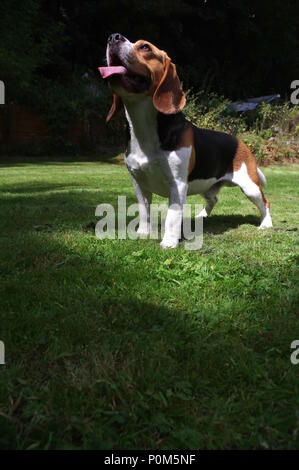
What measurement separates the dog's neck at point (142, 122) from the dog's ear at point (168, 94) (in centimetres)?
12

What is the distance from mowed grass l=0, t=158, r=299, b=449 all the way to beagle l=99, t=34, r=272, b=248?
0.55 meters

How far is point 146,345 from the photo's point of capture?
6.39 ft

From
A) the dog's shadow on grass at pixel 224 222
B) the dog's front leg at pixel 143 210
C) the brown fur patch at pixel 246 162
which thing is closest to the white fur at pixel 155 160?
the dog's front leg at pixel 143 210

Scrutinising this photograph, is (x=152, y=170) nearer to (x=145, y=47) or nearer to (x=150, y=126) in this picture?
(x=150, y=126)

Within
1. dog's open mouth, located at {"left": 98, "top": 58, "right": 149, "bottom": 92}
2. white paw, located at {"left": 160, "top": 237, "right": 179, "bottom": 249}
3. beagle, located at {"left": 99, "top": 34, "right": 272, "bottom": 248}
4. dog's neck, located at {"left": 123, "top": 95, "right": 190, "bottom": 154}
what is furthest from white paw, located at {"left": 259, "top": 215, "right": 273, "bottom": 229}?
dog's open mouth, located at {"left": 98, "top": 58, "right": 149, "bottom": 92}

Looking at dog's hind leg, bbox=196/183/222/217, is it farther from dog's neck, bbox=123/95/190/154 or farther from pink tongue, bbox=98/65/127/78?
pink tongue, bbox=98/65/127/78

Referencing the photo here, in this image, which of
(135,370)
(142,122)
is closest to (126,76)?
(142,122)

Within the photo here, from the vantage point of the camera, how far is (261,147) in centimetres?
1424

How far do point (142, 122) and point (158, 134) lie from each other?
0.16m

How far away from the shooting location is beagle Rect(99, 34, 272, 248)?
10.8 feet

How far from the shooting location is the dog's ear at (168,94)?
11.3ft

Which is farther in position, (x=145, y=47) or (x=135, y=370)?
(x=145, y=47)

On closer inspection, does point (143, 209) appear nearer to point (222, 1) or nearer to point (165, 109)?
point (165, 109)

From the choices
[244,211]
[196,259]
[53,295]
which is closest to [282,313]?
[196,259]
